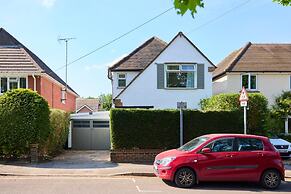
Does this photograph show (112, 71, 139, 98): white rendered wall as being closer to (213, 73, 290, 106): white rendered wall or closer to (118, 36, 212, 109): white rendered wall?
(118, 36, 212, 109): white rendered wall

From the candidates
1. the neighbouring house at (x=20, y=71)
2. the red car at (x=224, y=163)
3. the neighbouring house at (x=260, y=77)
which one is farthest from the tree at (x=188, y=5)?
the neighbouring house at (x=260, y=77)

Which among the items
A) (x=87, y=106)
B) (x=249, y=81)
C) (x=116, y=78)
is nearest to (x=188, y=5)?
(x=116, y=78)

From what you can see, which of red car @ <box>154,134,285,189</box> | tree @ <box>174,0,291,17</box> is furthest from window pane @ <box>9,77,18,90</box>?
tree @ <box>174,0,291,17</box>

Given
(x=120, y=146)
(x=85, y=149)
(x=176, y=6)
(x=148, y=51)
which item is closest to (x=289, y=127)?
(x=148, y=51)

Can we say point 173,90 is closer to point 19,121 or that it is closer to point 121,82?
point 121,82

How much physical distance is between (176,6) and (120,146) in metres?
15.1

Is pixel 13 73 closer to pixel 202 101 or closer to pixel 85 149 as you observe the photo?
pixel 85 149

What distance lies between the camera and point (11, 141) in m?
17.6

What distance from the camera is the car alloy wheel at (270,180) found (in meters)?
12.9

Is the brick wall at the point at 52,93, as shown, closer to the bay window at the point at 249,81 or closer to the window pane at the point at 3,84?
the window pane at the point at 3,84

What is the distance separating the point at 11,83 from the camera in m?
25.7

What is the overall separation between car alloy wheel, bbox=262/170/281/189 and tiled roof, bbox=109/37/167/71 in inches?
685

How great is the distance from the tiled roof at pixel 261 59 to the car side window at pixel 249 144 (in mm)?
19103

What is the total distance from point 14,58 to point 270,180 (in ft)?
63.8
